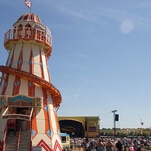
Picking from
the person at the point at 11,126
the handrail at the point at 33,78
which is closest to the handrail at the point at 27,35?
the handrail at the point at 33,78

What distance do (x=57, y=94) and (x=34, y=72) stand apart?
9.41 ft

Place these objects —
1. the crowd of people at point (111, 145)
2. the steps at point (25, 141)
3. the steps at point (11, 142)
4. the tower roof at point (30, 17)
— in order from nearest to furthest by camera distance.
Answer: the crowd of people at point (111, 145), the steps at point (11, 142), the steps at point (25, 141), the tower roof at point (30, 17)

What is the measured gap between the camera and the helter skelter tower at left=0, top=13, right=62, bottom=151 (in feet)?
74.6

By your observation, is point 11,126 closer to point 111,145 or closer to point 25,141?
point 25,141

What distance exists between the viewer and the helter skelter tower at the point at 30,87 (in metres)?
22.8

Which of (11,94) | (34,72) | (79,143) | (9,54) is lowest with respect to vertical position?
(79,143)

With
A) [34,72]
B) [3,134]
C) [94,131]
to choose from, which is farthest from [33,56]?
[94,131]

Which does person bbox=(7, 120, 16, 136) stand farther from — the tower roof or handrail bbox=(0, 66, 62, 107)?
the tower roof

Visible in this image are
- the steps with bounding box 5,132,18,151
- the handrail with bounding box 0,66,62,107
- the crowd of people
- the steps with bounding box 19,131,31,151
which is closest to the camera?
the crowd of people

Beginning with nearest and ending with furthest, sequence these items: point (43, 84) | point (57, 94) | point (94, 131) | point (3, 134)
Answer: point (3, 134) → point (43, 84) → point (57, 94) → point (94, 131)

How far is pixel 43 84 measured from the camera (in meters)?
24.2

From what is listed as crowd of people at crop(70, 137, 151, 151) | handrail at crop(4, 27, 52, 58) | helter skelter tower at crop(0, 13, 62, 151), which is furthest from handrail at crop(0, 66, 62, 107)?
crowd of people at crop(70, 137, 151, 151)

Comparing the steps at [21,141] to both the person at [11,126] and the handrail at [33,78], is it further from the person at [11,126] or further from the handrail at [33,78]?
the handrail at [33,78]

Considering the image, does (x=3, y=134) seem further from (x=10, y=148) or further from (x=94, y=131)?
(x=94, y=131)
